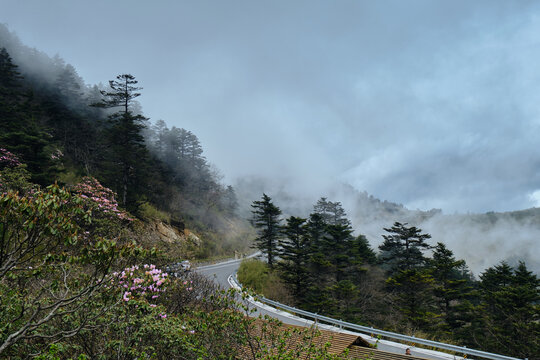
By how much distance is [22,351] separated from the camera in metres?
4.34

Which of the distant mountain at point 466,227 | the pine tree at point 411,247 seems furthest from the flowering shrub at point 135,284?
the distant mountain at point 466,227

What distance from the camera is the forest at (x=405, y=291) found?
20.8 meters

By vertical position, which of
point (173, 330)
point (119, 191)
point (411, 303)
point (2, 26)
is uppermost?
point (2, 26)

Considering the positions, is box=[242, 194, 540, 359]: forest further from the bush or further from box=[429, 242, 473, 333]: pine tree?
the bush

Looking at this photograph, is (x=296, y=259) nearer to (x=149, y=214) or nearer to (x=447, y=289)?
(x=447, y=289)

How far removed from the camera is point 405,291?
2528cm

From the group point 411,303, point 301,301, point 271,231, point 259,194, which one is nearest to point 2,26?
point 271,231

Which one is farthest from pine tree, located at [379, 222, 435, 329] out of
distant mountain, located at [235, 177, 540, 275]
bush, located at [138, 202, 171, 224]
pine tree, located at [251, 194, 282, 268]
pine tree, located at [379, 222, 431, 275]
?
distant mountain, located at [235, 177, 540, 275]

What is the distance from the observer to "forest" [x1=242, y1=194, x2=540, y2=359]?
20.8 metres

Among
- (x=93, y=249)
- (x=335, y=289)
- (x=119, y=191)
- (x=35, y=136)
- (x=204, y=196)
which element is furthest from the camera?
(x=204, y=196)

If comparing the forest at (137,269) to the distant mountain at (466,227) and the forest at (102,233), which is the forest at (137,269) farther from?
the distant mountain at (466,227)

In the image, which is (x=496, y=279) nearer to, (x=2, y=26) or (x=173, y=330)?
(x=173, y=330)

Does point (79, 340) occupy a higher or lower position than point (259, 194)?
lower

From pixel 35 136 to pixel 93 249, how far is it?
2069 cm
